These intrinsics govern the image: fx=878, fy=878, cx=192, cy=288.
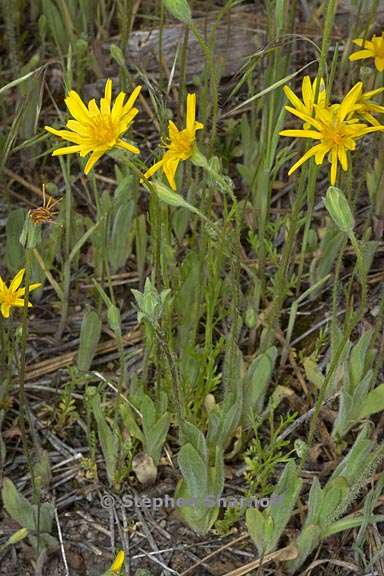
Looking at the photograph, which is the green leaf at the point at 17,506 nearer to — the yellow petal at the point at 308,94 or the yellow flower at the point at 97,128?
the yellow flower at the point at 97,128

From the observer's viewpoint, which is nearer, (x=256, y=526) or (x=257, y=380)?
(x=256, y=526)

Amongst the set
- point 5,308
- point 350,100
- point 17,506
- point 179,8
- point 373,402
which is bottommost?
point 17,506

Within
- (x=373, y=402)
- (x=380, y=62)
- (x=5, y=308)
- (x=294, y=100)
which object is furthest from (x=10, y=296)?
(x=380, y=62)

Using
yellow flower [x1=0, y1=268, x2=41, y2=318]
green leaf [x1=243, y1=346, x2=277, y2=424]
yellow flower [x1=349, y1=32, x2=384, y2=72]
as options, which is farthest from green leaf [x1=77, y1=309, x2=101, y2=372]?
yellow flower [x1=349, y1=32, x2=384, y2=72]

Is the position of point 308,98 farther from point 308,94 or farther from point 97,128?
point 97,128

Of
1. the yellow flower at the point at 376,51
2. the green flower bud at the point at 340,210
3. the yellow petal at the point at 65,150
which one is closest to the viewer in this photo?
the green flower bud at the point at 340,210

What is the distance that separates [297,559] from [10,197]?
1133 mm

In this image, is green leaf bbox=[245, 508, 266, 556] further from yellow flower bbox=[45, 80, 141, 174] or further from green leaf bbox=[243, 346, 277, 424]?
yellow flower bbox=[45, 80, 141, 174]

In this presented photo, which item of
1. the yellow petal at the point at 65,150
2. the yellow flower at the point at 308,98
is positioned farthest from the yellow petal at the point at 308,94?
the yellow petal at the point at 65,150

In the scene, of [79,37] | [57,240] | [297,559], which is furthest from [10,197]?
[297,559]

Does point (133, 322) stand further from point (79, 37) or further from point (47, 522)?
point (79, 37)

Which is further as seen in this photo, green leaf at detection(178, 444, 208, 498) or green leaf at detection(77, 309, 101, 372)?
green leaf at detection(77, 309, 101, 372)

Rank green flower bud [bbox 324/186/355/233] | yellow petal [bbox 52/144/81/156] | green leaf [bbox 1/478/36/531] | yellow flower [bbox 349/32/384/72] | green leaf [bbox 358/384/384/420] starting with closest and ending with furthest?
green flower bud [bbox 324/186/355/233]
yellow petal [bbox 52/144/81/156]
green leaf [bbox 1/478/36/531]
green leaf [bbox 358/384/384/420]
yellow flower [bbox 349/32/384/72]

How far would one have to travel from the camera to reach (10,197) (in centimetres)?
216
